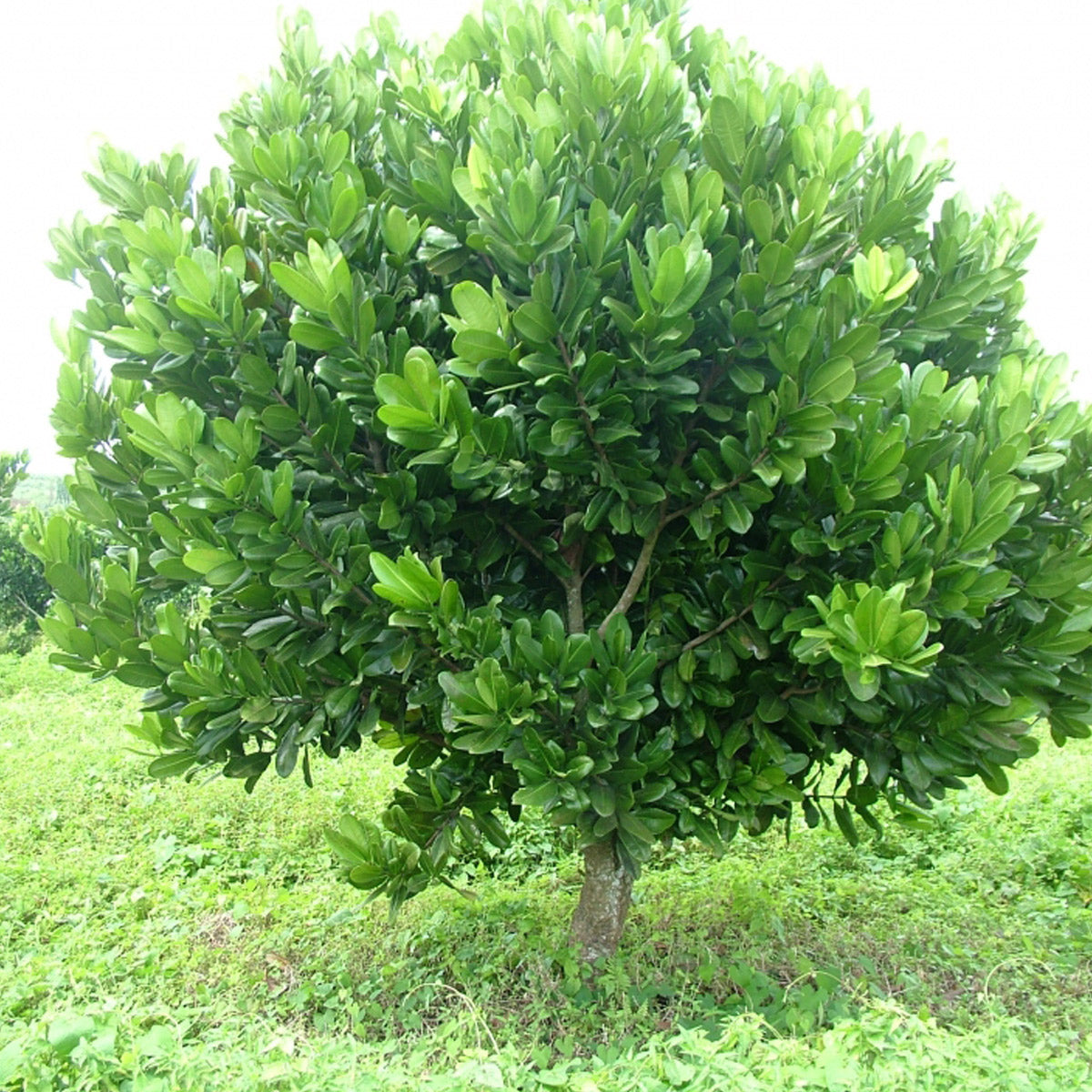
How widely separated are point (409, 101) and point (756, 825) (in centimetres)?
285

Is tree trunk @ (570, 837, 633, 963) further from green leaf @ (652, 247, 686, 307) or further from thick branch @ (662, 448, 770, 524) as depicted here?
green leaf @ (652, 247, 686, 307)

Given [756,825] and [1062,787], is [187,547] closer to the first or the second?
[756,825]

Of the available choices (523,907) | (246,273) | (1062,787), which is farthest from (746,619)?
(1062,787)

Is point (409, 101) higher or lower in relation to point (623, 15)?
lower

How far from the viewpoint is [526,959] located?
4.07 metres

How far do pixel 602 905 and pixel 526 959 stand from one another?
1.46 feet

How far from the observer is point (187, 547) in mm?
2930

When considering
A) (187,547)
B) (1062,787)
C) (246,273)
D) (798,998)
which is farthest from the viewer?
(1062,787)

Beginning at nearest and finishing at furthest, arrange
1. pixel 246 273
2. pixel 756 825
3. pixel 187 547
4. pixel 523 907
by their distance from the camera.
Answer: pixel 187 547
pixel 246 273
pixel 756 825
pixel 523 907

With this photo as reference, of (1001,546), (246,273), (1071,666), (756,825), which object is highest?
(246,273)

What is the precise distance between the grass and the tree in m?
0.72

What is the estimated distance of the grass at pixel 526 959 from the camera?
9.20 feet

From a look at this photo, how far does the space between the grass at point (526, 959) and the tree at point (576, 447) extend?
2.37 ft

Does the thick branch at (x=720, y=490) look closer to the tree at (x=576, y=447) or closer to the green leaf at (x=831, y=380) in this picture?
the tree at (x=576, y=447)
